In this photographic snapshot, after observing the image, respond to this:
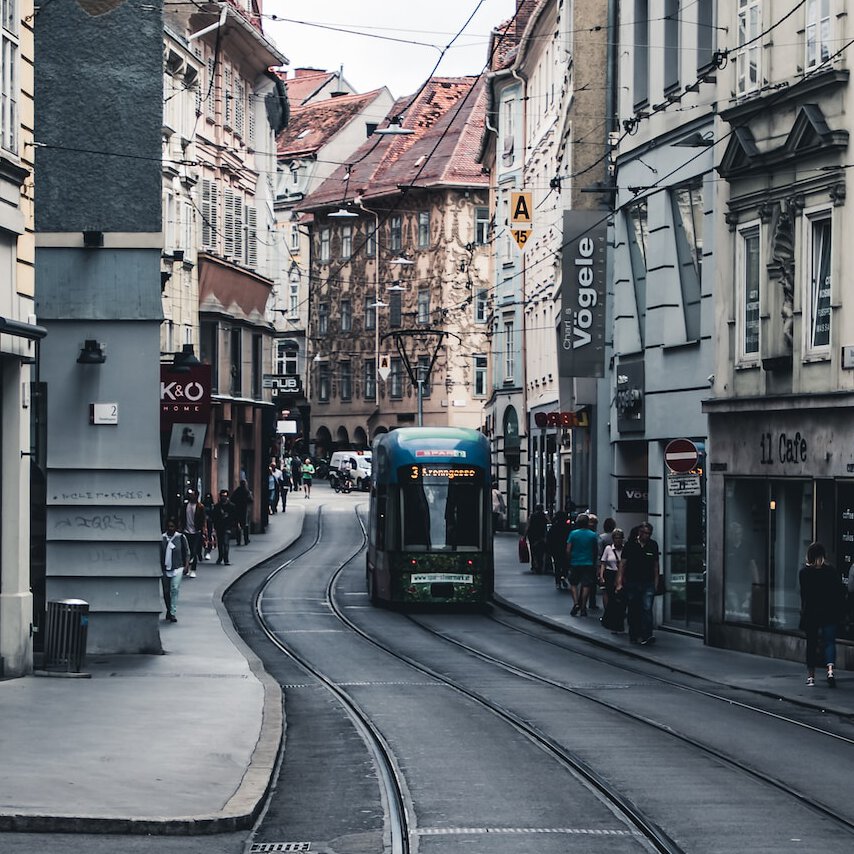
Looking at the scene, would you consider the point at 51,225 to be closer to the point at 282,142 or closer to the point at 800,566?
the point at 800,566

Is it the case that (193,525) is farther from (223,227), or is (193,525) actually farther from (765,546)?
(765,546)

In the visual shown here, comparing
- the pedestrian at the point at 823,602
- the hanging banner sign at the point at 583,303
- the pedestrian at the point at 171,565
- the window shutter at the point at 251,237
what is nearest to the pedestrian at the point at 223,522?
the hanging banner sign at the point at 583,303

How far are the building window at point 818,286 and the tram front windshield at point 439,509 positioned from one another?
33.9 ft

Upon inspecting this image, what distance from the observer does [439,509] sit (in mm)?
33750

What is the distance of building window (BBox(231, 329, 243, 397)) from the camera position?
182 feet

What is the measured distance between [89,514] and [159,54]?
5.67m

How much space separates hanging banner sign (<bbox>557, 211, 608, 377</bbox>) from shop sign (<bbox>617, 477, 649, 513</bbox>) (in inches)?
107

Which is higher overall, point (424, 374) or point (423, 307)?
point (423, 307)

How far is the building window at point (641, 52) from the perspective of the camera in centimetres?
3272

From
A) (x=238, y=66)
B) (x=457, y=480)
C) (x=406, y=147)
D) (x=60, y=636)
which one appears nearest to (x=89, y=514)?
(x=60, y=636)

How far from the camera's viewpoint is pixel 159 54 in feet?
76.6

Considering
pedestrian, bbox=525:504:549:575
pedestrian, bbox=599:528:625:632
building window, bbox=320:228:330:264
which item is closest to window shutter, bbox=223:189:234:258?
pedestrian, bbox=525:504:549:575

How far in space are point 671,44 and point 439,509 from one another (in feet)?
29.3

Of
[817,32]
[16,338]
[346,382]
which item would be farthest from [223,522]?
[346,382]
